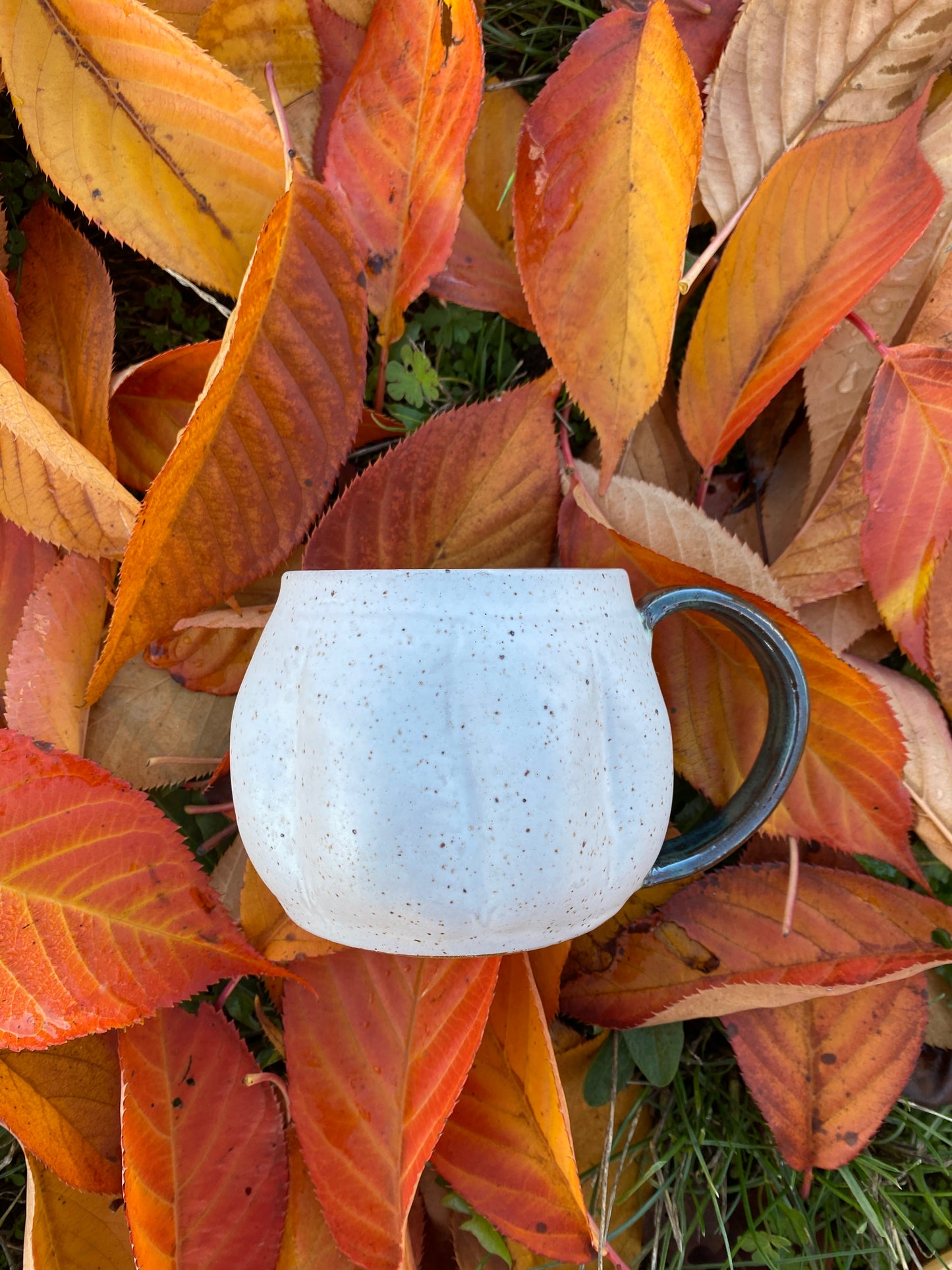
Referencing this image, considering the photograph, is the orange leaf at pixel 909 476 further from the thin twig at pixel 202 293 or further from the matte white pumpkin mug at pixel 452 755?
the thin twig at pixel 202 293

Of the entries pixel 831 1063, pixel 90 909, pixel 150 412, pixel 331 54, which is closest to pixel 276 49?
pixel 331 54

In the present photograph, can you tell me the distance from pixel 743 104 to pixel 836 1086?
2.49 feet

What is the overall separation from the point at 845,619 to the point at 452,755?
A: 39cm

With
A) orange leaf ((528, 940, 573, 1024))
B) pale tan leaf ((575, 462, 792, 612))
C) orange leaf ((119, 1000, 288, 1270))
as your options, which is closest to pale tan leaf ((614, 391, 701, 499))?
pale tan leaf ((575, 462, 792, 612))

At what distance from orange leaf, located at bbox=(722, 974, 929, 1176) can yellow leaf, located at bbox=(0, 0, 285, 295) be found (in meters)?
0.71

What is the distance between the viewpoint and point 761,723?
2.21 ft

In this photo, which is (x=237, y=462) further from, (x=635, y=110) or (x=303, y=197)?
(x=635, y=110)

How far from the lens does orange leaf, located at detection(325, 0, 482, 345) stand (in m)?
0.62

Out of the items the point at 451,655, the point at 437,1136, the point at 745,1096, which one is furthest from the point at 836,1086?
the point at 451,655

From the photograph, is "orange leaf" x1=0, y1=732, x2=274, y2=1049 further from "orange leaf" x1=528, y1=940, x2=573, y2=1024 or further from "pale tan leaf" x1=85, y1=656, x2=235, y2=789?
"orange leaf" x1=528, y1=940, x2=573, y2=1024

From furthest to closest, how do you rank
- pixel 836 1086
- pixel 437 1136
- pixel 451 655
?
pixel 836 1086
pixel 437 1136
pixel 451 655

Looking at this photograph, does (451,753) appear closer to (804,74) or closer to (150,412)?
(150,412)

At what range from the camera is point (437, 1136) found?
61 centimetres

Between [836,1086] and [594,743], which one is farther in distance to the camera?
[836,1086]
